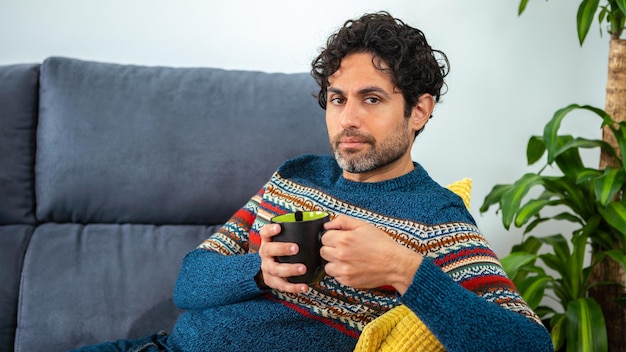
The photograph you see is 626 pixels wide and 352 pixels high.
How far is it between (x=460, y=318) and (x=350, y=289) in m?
0.31

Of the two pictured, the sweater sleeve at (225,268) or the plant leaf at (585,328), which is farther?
the plant leaf at (585,328)

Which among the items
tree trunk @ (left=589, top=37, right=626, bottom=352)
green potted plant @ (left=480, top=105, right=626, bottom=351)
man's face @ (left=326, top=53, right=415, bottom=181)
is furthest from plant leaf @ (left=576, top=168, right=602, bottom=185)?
man's face @ (left=326, top=53, right=415, bottom=181)

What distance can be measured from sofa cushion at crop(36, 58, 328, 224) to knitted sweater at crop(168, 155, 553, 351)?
0.69 feet

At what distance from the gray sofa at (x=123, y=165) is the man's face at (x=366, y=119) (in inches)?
15.6

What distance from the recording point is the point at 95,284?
1.63 metres

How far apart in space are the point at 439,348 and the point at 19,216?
120 centimetres

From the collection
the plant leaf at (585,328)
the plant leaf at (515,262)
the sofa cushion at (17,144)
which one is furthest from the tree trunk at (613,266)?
the sofa cushion at (17,144)

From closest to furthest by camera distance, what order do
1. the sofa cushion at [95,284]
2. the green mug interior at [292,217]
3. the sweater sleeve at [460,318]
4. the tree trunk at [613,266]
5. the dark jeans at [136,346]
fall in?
the sweater sleeve at [460,318], the green mug interior at [292,217], the dark jeans at [136,346], the sofa cushion at [95,284], the tree trunk at [613,266]

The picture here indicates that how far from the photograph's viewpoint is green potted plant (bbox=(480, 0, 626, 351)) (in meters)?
1.66

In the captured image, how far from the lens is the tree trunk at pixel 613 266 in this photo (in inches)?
71.5

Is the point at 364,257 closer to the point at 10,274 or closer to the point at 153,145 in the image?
the point at 153,145

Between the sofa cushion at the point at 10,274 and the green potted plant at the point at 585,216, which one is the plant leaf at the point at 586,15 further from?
the sofa cushion at the point at 10,274

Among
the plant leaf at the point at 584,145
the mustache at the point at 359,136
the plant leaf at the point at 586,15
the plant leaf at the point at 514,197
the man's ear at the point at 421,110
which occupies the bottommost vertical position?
the plant leaf at the point at 514,197

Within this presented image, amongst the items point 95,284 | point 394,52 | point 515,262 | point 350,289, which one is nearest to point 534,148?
point 515,262
